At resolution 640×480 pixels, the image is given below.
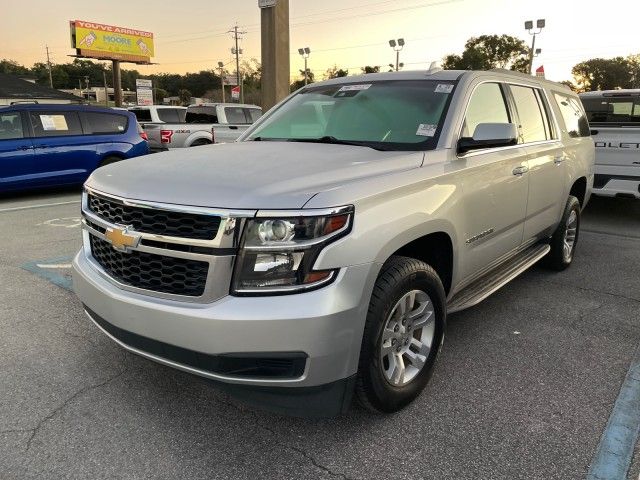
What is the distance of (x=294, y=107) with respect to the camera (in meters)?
4.22

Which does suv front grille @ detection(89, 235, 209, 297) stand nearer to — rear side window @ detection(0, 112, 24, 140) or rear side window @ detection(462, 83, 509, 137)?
rear side window @ detection(462, 83, 509, 137)

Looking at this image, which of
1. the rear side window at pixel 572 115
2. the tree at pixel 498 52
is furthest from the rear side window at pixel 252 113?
the tree at pixel 498 52

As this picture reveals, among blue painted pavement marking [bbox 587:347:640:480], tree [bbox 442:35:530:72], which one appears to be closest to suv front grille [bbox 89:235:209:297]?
blue painted pavement marking [bbox 587:347:640:480]

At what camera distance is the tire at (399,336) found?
244 centimetres

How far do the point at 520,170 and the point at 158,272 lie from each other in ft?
9.12

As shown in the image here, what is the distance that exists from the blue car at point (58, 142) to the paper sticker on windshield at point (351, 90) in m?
7.46

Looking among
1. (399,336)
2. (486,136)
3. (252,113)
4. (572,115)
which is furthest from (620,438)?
(252,113)

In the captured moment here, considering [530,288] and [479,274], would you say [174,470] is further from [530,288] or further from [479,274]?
[530,288]

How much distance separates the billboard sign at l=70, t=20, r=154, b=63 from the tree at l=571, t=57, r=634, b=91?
2367 inches

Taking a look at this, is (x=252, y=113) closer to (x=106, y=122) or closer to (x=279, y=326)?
(x=106, y=122)

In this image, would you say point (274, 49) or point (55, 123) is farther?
point (274, 49)

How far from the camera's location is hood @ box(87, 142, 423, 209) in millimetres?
2260

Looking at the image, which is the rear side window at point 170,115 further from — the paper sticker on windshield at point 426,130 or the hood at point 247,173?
the paper sticker on windshield at point 426,130

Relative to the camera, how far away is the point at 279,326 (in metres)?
2.14
